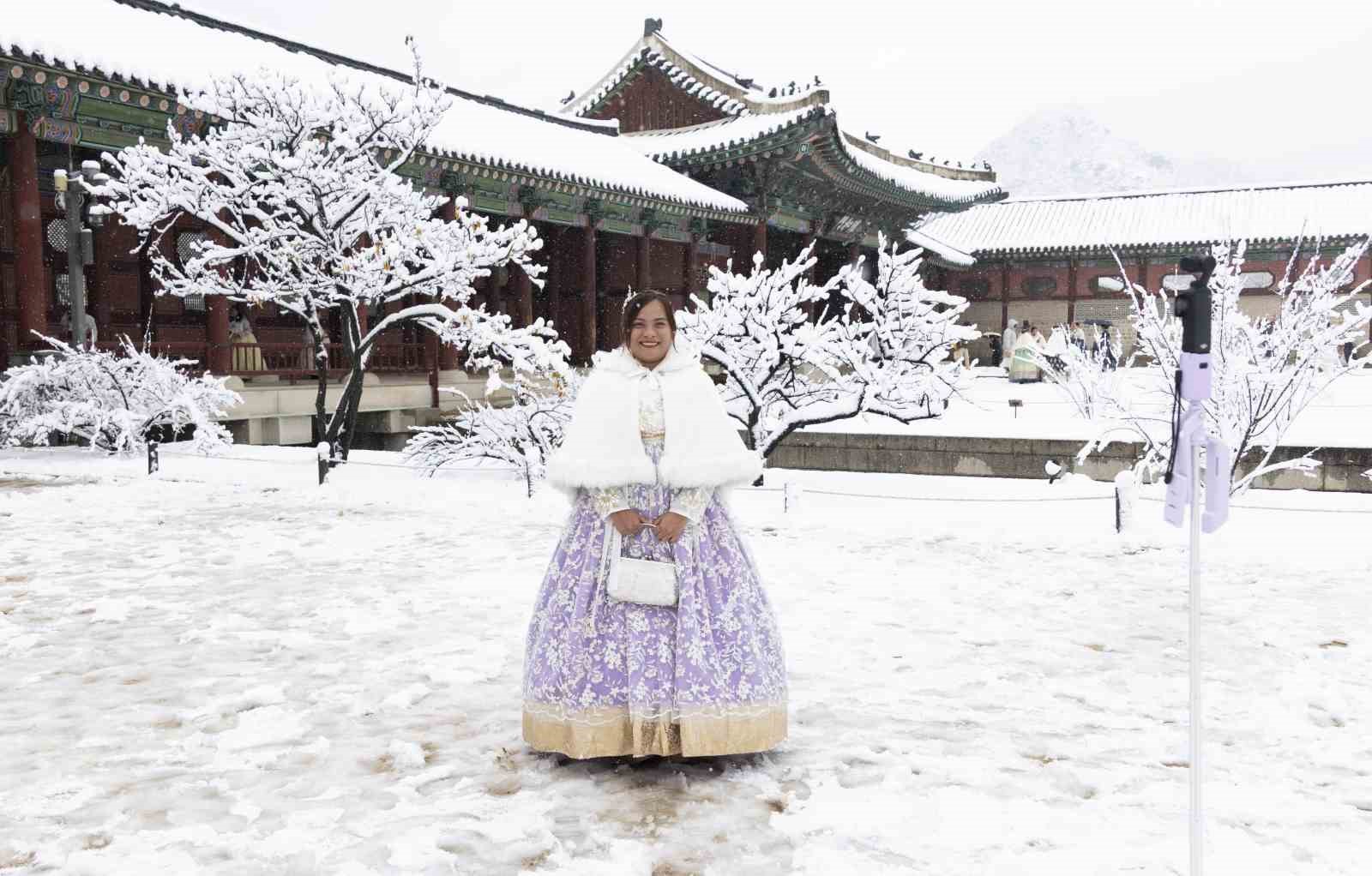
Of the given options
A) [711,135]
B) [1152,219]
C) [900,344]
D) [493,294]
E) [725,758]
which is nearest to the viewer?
[725,758]

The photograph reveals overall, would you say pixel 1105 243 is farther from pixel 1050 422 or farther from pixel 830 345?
pixel 830 345

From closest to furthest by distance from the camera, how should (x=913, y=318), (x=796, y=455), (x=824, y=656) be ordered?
(x=824, y=656), (x=913, y=318), (x=796, y=455)

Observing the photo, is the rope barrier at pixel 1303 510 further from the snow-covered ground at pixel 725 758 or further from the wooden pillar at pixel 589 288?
the wooden pillar at pixel 589 288

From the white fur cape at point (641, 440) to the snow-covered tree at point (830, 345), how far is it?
6.26 metres

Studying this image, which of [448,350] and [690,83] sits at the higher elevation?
[690,83]

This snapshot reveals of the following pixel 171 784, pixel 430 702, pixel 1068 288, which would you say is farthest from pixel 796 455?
pixel 1068 288

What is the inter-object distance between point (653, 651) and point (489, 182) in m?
14.1

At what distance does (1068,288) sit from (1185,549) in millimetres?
28425

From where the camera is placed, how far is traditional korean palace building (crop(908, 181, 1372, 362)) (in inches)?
1234

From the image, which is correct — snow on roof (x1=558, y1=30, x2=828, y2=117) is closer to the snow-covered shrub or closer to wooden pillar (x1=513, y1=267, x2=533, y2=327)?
wooden pillar (x1=513, y1=267, x2=533, y2=327)

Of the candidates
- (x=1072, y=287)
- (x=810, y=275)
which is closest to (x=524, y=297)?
(x=810, y=275)

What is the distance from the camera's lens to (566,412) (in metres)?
10.6

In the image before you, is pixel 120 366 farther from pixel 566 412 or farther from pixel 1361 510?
pixel 1361 510

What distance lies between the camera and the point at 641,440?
11.2 feet
